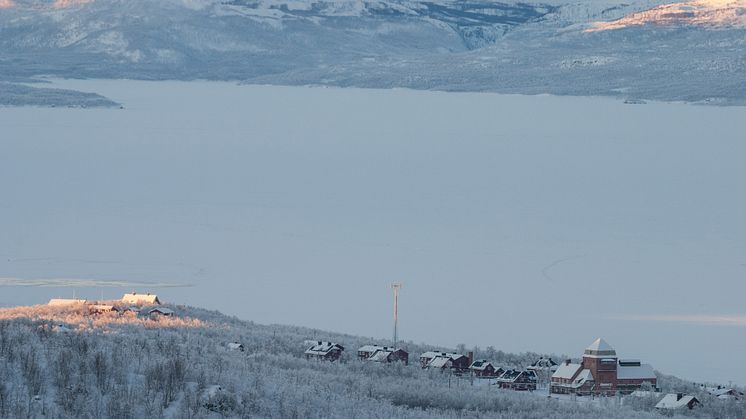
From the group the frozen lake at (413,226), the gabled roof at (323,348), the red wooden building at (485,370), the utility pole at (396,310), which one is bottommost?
the frozen lake at (413,226)

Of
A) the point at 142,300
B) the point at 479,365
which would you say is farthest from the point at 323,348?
the point at 142,300

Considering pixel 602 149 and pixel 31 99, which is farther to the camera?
pixel 31 99

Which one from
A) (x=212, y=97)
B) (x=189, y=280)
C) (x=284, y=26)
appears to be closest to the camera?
(x=189, y=280)

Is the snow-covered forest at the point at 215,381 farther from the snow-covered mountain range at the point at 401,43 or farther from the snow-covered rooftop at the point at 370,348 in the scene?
the snow-covered mountain range at the point at 401,43

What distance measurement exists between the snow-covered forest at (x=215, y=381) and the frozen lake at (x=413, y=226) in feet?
14.6

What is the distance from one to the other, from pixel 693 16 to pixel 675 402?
393 feet

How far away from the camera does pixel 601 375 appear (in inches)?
794

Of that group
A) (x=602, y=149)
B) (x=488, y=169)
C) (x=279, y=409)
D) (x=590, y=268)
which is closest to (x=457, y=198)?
(x=488, y=169)

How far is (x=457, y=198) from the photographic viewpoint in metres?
48.2

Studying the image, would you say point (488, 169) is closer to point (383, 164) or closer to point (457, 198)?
point (383, 164)

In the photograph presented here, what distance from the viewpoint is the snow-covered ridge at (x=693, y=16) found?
131 meters

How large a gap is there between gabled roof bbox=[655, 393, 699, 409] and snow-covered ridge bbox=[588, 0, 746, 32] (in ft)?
375

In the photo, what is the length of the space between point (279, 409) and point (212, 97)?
104 meters

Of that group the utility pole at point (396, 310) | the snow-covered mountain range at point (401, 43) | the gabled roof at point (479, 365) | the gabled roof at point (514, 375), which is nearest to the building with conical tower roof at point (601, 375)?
the gabled roof at point (514, 375)
